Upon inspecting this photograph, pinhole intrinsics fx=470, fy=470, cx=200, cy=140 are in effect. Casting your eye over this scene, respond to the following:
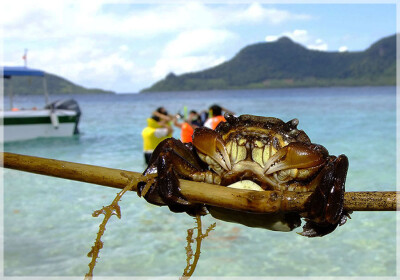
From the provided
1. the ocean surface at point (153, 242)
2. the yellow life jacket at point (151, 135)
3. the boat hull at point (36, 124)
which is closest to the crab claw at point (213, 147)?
the ocean surface at point (153, 242)

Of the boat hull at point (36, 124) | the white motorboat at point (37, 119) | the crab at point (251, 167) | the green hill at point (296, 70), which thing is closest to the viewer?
the crab at point (251, 167)

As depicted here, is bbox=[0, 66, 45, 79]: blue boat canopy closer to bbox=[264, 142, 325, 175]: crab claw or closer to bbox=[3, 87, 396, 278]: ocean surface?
bbox=[3, 87, 396, 278]: ocean surface

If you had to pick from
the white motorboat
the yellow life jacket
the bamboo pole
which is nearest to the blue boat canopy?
the white motorboat

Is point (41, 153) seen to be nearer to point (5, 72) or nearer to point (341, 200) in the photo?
point (5, 72)

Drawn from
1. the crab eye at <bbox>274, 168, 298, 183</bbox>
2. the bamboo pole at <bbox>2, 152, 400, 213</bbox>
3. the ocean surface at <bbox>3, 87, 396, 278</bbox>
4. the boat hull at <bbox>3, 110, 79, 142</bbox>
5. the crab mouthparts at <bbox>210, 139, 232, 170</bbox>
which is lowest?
the ocean surface at <bbox>3, 87, 396, 278</bbox>

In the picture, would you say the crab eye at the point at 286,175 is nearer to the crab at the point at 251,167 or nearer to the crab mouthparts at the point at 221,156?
the crab at the point at 251,167

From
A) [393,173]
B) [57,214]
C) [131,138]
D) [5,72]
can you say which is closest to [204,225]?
[57,214]
